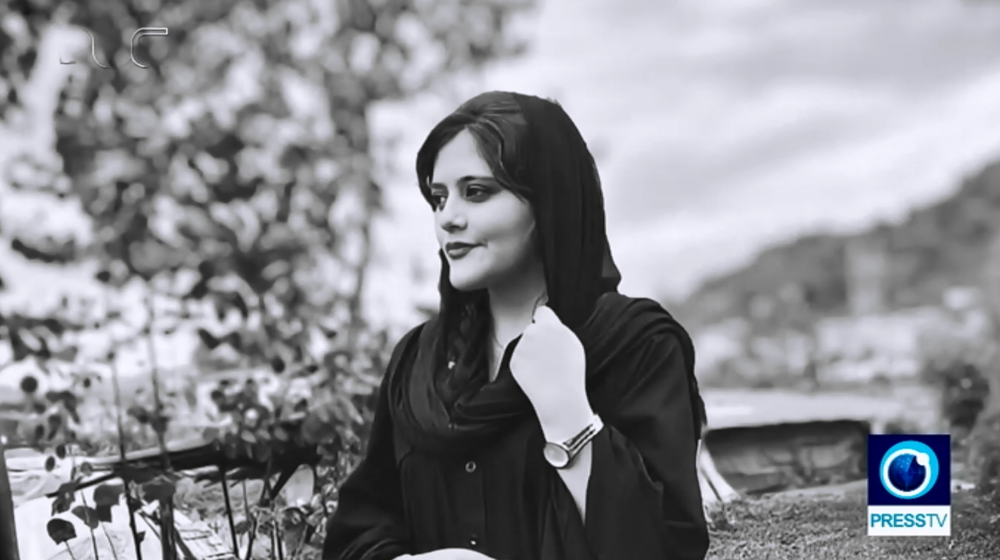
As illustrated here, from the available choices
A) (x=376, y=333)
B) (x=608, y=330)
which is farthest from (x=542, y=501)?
Answer: (x=376, y=333)

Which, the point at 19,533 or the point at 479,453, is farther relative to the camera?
the point at 19,533

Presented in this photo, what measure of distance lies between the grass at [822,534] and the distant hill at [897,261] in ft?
1.74

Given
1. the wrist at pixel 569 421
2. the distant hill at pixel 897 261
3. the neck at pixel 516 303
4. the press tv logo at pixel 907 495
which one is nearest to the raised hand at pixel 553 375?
the wrist at pixel 569 421

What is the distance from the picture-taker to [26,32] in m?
3.20

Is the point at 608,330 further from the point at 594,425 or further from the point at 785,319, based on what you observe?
the point at 785,319

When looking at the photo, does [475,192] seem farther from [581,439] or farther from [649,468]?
[649,468]

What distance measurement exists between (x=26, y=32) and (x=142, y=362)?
97cm

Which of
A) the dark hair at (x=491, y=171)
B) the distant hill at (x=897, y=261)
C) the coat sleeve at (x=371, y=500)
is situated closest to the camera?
the dark hair at (x=491, y=171)

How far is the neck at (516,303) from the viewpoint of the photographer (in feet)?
8.53

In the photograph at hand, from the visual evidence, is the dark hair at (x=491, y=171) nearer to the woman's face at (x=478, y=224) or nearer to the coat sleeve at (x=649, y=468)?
the woman's face at (x=478, y=224)

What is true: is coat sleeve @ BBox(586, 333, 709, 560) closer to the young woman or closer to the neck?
the young woman

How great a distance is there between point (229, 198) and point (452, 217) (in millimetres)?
947

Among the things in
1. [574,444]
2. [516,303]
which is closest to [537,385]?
[574,444]

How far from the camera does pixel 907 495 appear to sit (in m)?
3.09
